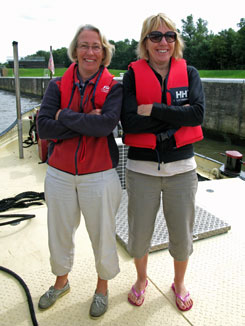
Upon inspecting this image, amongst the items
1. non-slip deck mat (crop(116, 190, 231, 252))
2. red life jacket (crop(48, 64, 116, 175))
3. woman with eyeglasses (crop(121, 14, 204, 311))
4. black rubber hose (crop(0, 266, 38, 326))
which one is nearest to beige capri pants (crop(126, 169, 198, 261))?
woman with eyeglasses (crop(121, 14, 204, 311))

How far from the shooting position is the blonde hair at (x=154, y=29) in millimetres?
1661

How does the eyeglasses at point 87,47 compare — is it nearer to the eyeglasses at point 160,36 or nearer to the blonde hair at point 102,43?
the blonde hair at point 102,43

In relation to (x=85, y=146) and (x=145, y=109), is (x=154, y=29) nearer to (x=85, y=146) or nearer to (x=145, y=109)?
(x=145, y=109)

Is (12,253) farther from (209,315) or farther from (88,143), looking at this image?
(209,315)

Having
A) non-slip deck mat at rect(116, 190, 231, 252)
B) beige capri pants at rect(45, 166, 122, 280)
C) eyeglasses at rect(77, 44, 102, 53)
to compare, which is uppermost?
eyeglasses at rect(77, 44, 102, 53)

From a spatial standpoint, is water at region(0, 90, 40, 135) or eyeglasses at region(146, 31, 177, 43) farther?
water at region(0, 90, 40, 135)

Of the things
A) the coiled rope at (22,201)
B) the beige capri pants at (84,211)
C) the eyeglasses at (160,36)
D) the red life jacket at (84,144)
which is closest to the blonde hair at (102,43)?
the red life jacket at (84,144)

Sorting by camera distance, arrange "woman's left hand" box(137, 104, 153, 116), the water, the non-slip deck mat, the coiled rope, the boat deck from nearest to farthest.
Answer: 1. "woman's left hand" box(137, 104, 153, 116)
2. the boat deck
3. the non-slip deck mat
4. the coiled rope
5. the water

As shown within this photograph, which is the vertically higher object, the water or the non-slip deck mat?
the non-slip deck mat

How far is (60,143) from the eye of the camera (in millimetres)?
1743

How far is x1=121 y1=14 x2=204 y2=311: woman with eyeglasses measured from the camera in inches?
65.7

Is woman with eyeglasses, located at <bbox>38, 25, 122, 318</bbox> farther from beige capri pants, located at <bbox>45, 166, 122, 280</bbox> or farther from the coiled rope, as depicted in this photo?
the coiled rope

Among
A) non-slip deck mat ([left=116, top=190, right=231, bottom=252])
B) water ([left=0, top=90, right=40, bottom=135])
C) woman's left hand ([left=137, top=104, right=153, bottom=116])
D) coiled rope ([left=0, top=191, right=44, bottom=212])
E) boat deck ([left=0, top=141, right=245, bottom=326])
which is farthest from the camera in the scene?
water ([left=0, top=90, right=40, bottom=135])

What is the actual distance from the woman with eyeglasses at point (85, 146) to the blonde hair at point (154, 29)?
0.19 metres
